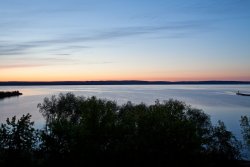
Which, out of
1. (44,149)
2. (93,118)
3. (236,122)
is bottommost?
(236,122)

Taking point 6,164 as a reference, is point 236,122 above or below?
below

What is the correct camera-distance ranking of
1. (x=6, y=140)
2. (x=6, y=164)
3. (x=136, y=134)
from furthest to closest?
(x=136, y=134) < (x=6, y=140) < (x=6, y=164)

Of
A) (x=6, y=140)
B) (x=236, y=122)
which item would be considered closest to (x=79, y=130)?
(x=6, y=140)

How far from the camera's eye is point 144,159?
34.5 meters

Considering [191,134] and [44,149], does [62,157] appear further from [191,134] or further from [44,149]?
[191,134]

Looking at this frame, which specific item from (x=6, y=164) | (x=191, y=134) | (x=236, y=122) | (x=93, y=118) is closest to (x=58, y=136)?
(x=93, y=118)

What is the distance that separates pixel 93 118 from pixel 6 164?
39.5ft

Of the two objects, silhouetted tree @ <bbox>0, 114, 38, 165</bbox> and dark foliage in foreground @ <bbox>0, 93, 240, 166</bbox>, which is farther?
dark foliage in foreground @ <bbox>0, 93, 240, 166</bbox>

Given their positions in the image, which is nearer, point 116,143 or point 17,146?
point 17,146

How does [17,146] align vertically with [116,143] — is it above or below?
above

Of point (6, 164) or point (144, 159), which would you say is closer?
point (6, 164)

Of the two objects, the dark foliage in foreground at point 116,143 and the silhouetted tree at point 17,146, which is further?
the dark foliage in foreground at point 116,143

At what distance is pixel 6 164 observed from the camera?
90.3 ft

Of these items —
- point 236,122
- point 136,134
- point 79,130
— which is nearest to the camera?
point 79,130
